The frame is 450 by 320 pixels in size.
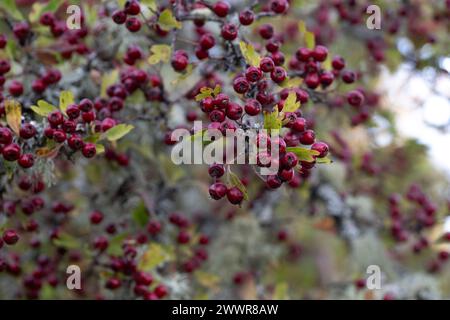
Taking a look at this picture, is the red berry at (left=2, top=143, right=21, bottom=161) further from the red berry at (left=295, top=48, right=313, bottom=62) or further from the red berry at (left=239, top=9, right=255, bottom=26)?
the red berry at (left=295, top=48, right=313, bottom=62)

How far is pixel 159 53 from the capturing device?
8.44ft

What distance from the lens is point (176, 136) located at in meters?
2.55

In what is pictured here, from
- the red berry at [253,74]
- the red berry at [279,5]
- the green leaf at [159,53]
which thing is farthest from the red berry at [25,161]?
the red berry at [279,5]

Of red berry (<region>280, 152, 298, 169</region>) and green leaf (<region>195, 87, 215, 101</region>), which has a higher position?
green leaf (<region>195, 87, 215, 101</region>)

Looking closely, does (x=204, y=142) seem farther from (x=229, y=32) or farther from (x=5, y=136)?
(x=5, y=136)

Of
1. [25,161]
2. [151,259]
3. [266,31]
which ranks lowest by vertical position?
[151,259]

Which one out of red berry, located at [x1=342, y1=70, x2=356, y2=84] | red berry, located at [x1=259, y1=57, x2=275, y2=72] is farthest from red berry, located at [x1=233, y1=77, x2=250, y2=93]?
red berry, located at [x1=342, y1=70, x2=356, y2=84]

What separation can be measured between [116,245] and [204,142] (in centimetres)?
92

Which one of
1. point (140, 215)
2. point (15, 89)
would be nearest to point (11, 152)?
point (15, 89)

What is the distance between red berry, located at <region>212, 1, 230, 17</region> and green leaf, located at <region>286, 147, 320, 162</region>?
2.52ft

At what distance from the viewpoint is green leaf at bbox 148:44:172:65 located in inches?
101
